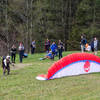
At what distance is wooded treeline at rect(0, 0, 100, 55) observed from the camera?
36688 millimetres

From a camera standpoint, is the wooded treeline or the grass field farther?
the wooded treeline

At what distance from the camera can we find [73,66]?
12148mm

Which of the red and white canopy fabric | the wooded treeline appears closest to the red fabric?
the red and white canopy fabric

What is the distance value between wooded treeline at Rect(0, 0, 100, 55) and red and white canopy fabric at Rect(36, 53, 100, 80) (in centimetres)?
2242

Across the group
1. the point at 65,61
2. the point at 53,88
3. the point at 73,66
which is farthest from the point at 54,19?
the point at 53,88

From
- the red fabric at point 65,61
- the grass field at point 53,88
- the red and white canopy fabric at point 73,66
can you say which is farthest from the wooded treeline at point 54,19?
the grass field at point 53,88

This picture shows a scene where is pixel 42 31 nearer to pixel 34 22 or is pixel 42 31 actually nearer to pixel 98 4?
pixel 34 22

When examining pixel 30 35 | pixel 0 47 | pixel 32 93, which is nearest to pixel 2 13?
pixel 30 35

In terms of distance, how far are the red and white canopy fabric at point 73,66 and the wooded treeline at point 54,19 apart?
22.4m

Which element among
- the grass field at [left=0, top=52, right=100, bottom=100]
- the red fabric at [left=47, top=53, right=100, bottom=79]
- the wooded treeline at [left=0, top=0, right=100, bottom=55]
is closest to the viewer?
the grass field at [left=0, top=52, right=100, bottom=100]

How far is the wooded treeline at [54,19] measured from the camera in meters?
36.7

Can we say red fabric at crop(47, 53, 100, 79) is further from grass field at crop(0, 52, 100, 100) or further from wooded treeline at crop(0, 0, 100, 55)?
wooded treeline at crop(0, 0, 100, 55)

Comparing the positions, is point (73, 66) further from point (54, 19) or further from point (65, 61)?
point (54, 19)

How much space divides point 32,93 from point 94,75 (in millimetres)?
4592
